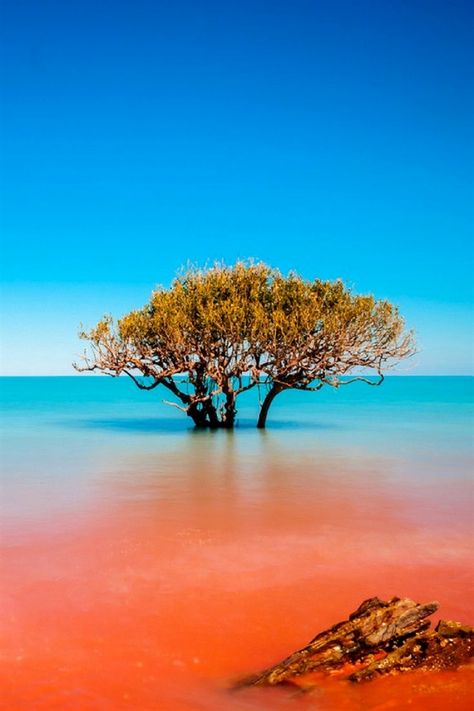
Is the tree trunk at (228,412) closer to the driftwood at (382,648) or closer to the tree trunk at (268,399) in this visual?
the tree trunk at (268,399)

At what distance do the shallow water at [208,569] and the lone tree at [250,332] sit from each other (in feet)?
24.4

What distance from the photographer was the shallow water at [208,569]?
5.77 meters

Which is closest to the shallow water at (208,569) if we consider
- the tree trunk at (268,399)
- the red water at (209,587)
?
the red water at (209,587)

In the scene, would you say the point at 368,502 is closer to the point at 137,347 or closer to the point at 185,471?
the point at 185,471

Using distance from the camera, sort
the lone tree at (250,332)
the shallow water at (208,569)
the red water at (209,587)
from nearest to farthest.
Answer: the red water at (209,587) < the shallow water at (208,569) < the lone tree at (250,332)

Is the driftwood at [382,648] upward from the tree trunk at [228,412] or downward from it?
downward

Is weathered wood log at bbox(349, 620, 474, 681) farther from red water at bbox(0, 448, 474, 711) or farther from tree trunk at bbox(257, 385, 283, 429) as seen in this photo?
tree trunk at bbox(257, 385, 283, 429)

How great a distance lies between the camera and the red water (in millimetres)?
5617

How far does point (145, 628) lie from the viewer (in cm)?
711

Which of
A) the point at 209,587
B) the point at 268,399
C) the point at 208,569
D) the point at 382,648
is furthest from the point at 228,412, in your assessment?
the point at 382,648

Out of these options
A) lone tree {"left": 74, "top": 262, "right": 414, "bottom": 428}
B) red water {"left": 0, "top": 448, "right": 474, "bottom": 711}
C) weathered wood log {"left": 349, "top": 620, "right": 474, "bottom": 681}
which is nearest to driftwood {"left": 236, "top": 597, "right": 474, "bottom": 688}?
weathered wood log {"left": 349, "top": 620, "right": 474, "bottom": 681}

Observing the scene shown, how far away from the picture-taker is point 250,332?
27.3 m

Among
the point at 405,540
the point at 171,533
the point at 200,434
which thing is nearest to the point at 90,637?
the point at 171,533

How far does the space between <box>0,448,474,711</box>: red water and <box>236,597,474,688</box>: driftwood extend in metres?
0.14
